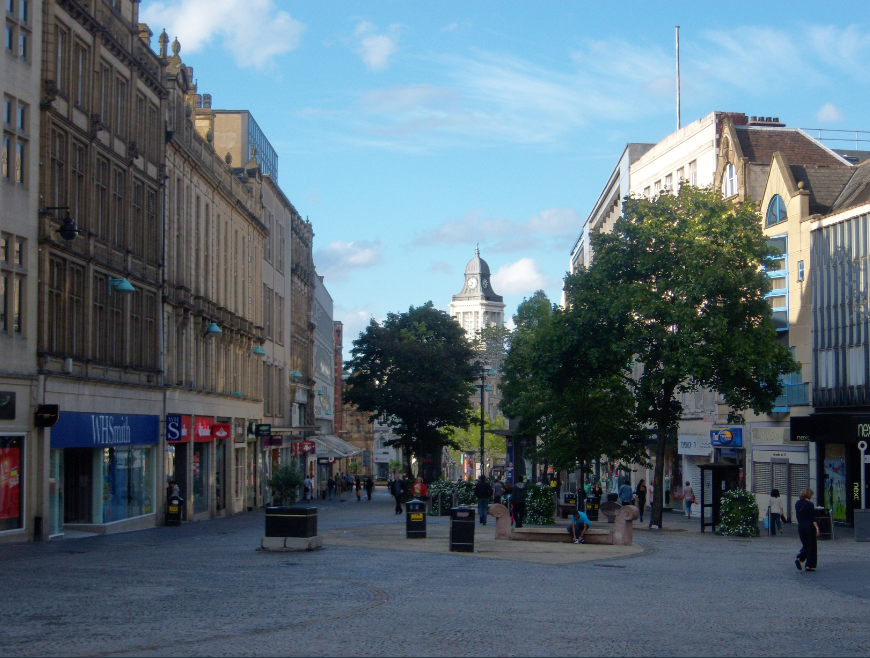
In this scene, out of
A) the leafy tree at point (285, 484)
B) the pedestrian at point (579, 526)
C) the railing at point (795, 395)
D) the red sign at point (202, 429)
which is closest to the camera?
the pedestrian at point (579, 526)

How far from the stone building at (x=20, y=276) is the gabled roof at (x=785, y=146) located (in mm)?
34508

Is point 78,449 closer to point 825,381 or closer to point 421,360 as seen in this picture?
point 825,381

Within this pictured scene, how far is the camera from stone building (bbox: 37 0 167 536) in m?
28.8

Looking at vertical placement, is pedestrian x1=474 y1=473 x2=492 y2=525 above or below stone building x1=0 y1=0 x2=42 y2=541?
below

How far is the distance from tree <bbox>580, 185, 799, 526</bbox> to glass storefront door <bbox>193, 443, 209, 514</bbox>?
1685cm

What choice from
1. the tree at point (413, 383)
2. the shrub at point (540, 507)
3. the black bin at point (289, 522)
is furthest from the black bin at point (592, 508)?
the tree at point (413, 383)

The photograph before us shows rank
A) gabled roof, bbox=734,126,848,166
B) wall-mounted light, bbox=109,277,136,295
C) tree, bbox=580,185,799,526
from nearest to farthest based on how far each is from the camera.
Result: wall-mounted light, bbox=109,277,136,295 < tree, bbox=580,185,799,526 < gabled roof, bbox=734,126,848,166

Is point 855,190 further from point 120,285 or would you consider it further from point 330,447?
point 330,447

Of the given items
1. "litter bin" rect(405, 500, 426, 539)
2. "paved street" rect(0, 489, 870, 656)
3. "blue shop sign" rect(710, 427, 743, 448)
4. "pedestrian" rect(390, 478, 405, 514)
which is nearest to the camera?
"paved street" rect(0, 489, 870, 656)

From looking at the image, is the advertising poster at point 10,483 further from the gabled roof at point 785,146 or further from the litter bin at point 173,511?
the gabled roof at point 785,146

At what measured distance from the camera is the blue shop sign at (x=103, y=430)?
28953 millimetres

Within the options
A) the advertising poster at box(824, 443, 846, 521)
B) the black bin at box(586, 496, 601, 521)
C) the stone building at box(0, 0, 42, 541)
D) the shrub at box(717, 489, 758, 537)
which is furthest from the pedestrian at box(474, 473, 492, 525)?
the stone building at box(0, 0, 42, 541)

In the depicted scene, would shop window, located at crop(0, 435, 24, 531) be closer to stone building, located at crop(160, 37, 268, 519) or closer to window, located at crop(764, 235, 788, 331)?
stone building, located at crop(160, 37, 268, 519)

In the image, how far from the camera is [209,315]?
148ft
